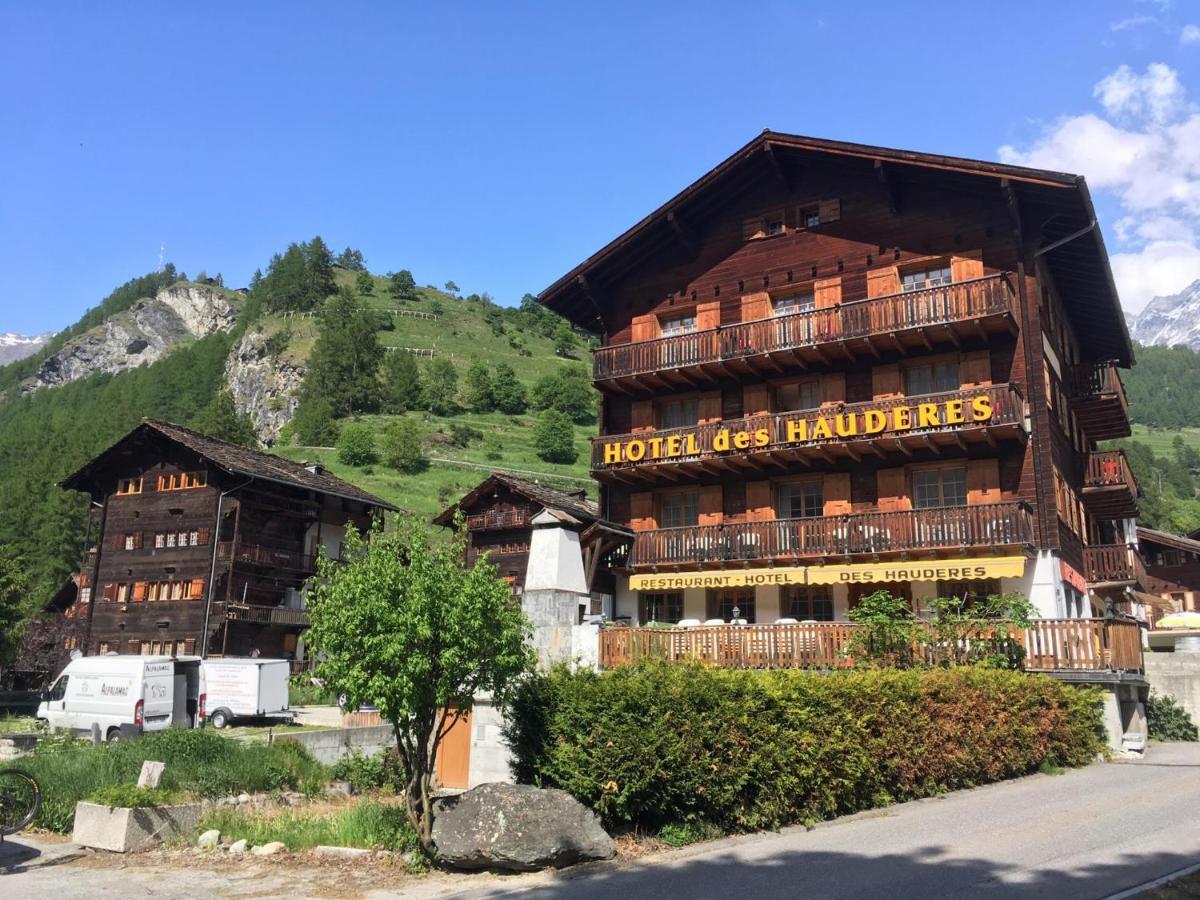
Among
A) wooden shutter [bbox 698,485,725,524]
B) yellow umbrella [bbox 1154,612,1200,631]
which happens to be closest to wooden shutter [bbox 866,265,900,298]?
wooden shutter [bbox 698,485,725,524]

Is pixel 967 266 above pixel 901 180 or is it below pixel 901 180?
below

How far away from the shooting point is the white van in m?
27.7

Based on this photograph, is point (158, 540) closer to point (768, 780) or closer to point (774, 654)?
point (774, 654)

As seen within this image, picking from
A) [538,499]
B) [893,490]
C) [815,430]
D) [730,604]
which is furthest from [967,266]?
[538,499]

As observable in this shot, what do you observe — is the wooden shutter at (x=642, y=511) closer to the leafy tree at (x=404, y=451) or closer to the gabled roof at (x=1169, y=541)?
the gabled roof at (x=1169, y=541)

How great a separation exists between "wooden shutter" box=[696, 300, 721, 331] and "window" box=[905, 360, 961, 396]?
6295mm

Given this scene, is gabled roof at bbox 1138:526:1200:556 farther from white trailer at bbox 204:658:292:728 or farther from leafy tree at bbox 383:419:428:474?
leafy tree at bbox 383:419:428:474

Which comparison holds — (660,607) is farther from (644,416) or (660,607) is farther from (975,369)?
(975,369)

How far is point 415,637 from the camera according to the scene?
489 inches

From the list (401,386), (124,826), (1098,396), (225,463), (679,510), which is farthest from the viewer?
(401,386)

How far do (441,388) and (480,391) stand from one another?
5.96 meters

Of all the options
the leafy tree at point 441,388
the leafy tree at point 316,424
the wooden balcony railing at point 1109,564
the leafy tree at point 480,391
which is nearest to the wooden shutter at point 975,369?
the wooden balcony railing at point 1109,564

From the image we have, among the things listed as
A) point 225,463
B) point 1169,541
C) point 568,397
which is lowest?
point 1169,541

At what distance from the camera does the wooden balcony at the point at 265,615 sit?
4597cm
